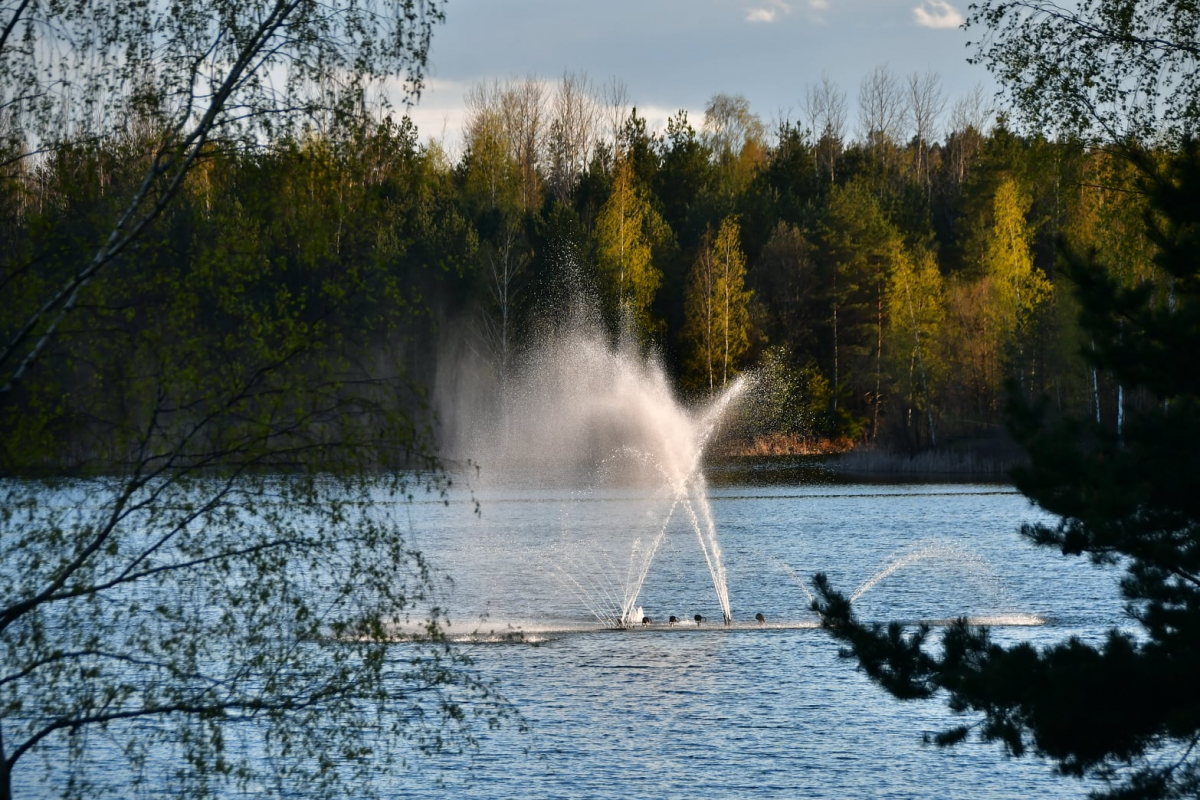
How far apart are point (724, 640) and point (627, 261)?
1630 inches

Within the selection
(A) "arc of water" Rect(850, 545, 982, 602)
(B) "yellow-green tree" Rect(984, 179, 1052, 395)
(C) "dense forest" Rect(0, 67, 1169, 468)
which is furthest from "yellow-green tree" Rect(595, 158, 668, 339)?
(A) "arc of water" Rect(850, 545, 982, 602)

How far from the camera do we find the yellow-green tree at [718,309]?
59094 millimetres

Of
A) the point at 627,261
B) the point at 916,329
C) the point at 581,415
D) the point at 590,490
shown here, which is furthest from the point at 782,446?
the point at 590,490

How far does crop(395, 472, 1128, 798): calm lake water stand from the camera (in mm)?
13227

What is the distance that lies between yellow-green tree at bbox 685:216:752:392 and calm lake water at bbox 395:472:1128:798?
22.6 metres

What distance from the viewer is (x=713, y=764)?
13.6 meters

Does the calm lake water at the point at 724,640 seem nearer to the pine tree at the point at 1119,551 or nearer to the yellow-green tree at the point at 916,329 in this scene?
the pine tree at the point at 1119,551

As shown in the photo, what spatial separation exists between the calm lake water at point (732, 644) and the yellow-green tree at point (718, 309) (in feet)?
74.3

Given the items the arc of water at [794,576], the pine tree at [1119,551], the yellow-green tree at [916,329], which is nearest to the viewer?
the pine tree at [1119,551]

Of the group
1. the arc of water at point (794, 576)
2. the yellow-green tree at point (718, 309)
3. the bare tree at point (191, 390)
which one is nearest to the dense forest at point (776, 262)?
the yellow-green tree at point (718, 309)

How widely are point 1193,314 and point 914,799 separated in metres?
5.68

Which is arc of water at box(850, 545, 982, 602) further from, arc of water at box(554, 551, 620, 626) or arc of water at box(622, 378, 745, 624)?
arc of water at box(554, 551, 620, 626)

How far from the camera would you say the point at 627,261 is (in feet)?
195

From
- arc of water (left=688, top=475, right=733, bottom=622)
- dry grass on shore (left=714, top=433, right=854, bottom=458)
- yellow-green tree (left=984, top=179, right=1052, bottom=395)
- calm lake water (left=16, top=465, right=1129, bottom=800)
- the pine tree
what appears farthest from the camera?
dry grass on shore (left=714, top=433, right=854, bottom=458)
